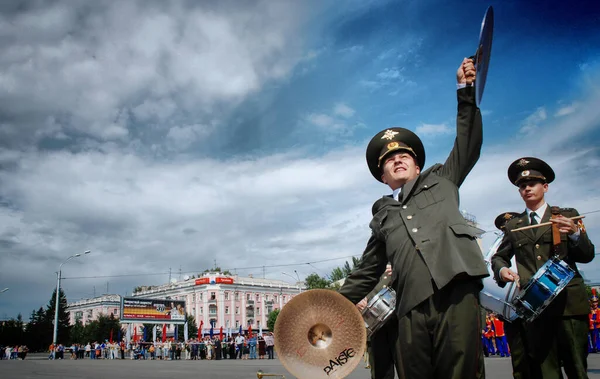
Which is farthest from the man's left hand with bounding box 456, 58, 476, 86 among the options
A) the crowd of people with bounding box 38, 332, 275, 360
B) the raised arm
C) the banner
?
the banner

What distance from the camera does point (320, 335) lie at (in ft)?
12.2

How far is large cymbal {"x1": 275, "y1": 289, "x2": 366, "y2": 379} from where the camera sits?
3.59 metres

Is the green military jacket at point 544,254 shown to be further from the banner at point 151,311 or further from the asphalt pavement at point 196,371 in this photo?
the banner at point 151,311

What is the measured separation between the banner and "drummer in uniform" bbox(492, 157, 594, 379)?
56707mm

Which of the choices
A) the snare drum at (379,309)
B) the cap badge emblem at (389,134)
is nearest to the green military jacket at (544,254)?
the snare drum at (379,309)

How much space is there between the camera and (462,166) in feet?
9.34

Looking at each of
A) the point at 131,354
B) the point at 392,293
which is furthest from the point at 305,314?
the point at 131,354

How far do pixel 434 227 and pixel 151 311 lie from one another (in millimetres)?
61213

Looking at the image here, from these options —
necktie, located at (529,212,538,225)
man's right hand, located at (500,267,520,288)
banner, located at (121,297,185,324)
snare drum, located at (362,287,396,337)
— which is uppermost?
banner, located at (121,297,185,324)

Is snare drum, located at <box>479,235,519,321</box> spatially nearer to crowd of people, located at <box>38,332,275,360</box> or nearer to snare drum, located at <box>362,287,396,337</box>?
snare drum, located at <box>362,287,396,337</box>

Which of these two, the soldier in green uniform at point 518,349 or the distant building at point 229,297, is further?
the distant building at point 229,297

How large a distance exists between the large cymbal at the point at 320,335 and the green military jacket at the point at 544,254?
5.82 ft

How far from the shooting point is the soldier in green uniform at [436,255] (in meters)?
2.45

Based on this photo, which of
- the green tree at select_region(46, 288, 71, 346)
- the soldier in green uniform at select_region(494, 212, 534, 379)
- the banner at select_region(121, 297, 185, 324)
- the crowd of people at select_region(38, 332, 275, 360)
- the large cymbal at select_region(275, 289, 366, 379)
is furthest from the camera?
the green tree at select_region(46, 288, 71, 346)
